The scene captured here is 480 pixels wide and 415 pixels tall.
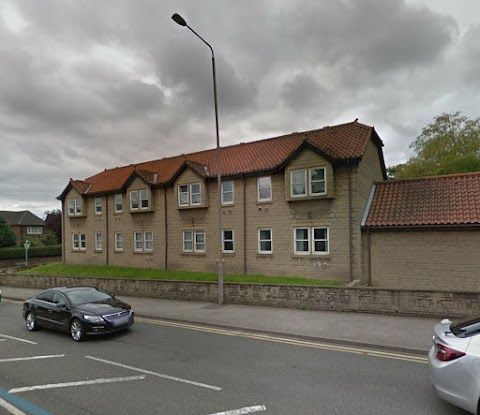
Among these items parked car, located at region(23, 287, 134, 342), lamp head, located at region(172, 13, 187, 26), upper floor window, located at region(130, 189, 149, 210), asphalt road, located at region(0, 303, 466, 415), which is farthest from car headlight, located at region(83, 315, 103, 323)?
upper floor window, located at region(130, 189, 149, 210)

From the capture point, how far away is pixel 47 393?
218 inches

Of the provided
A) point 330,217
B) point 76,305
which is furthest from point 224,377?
point 330,217

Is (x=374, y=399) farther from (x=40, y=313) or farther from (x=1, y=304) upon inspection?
(x=1, y=304)

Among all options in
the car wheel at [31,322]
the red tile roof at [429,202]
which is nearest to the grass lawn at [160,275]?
the red tile roof at [429,202]

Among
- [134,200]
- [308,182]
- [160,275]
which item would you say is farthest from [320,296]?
[134,200]

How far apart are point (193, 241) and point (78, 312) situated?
500 inches

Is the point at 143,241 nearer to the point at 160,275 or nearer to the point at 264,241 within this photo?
the point at 160,275

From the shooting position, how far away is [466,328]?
467 centimetres

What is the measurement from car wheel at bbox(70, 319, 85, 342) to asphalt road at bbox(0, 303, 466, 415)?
23 cm

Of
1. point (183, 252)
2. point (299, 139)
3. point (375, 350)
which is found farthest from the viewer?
point (183, 252)

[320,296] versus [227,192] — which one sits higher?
[227,192]

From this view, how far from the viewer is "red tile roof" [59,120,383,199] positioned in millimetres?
17094

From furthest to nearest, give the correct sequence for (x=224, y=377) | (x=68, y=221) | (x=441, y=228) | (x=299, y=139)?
(x=68, y=221), (x=299, y=139), (x=441, y=228), (x=224, y=377)

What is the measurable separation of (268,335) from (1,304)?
51.5 ft
